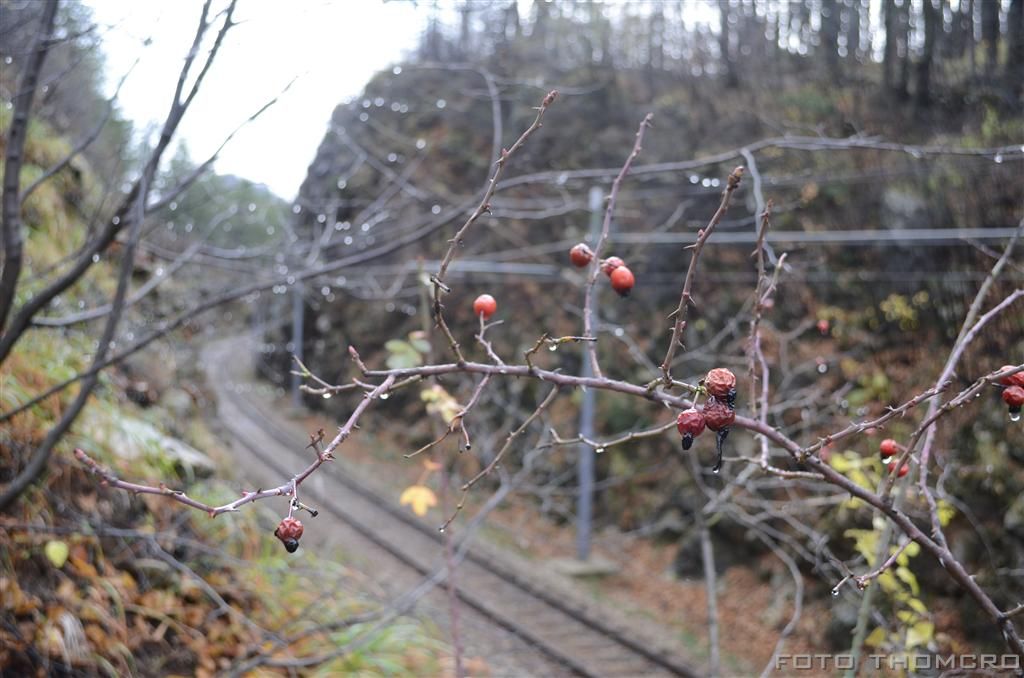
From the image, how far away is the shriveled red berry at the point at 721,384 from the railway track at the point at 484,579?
6.01m

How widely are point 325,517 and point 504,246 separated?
622 cm

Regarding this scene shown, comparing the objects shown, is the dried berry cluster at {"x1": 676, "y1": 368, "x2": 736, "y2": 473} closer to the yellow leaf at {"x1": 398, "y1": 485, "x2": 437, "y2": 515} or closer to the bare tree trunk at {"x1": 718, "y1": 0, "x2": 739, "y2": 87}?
the yellow leaf at {"x1": 398, "y1": 485, "x2": 437, "y2": 515}

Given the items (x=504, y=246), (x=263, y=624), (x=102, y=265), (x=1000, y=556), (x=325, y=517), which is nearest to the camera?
(x=263, y=624)

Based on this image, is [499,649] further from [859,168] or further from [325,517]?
[859,168]

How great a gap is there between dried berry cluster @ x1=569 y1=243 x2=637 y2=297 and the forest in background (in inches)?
52.3

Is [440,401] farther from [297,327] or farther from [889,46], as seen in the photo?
[889,46]

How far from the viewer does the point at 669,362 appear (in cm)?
113

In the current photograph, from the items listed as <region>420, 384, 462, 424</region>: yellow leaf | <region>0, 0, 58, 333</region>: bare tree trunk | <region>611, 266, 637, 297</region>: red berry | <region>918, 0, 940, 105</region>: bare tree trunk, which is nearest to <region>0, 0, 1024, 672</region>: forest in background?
<region>918, 0, 940, 105</region>: bare tree trunk

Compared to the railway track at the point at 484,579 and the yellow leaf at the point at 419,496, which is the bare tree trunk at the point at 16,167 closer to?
the yellow leaf at the point at 419,496

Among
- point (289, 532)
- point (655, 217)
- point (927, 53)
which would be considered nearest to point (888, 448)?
point (289, 532)

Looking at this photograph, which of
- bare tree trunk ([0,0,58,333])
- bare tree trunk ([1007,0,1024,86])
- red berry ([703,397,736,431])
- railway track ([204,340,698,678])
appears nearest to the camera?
red berry ([703,397,736,431])

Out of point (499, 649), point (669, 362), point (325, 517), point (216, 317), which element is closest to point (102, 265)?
point (216, 317)

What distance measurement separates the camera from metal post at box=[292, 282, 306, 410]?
4.11 m

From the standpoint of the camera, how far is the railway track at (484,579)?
676 centimetres
